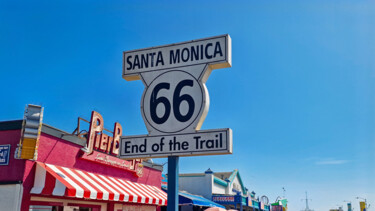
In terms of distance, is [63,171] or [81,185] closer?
[81,185]

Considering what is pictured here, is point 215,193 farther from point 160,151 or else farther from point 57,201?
point 160,151

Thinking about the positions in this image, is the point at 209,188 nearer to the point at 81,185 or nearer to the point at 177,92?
the point at 81,185

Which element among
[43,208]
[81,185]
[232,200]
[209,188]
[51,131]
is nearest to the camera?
[43,208]

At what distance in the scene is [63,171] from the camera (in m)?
13.3

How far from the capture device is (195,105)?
220 inches

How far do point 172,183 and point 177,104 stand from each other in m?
1.18

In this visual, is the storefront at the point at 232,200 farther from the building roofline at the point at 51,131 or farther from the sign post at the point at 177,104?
the sign post at the point at 177,104

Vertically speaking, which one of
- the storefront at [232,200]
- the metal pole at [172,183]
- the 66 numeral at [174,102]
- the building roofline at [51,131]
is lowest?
the metal pole at [172,183]

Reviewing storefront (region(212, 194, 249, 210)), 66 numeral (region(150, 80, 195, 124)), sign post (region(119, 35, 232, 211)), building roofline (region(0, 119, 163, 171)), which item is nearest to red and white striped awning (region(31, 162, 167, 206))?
building roofline (region(0, 119, 163, 171))

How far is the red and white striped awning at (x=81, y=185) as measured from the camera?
39.7ft

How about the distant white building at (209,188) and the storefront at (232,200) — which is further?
the distant white building at (209,188)

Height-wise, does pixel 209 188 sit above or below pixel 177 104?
above

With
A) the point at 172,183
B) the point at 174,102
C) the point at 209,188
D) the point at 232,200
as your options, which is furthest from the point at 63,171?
the point at 209,188

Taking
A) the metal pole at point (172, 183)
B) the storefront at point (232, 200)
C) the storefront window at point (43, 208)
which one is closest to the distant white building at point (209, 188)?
the storefront at point (232, 200)
